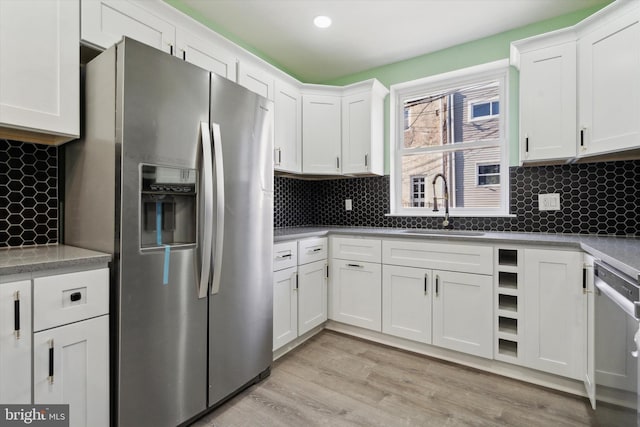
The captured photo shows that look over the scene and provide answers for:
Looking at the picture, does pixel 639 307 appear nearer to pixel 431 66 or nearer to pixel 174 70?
pixel 174 70

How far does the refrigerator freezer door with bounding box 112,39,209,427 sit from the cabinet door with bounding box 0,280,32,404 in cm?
28

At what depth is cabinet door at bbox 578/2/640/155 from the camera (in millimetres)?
1715

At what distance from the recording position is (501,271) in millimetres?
2100

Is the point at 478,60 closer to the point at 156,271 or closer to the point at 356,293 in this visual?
the point at 356,293

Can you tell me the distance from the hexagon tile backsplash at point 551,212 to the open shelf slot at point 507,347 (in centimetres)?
90

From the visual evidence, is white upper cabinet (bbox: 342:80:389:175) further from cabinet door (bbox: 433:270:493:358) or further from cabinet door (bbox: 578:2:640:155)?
cabinet door (bbox: 578:2:640:155)

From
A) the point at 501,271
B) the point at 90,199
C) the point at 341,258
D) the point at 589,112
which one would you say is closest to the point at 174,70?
the point at 90,199

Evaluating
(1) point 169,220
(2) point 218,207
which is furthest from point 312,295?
(1) point 169,220

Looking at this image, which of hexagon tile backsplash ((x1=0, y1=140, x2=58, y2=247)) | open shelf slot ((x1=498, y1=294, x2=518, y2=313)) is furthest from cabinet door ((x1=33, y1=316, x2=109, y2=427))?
open shelf slot ((x1=498, y1=294, x2=518, y2=313))

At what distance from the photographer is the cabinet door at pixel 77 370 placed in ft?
3.73

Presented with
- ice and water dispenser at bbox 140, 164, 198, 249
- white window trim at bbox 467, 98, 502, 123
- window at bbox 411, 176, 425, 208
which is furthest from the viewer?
window at bbox 411, 176, 425, 208

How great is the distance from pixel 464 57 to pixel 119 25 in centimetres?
266

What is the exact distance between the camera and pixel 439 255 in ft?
7.52

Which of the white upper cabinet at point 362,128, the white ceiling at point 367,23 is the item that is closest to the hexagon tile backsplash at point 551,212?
the white upper cabinet at point 362,128
